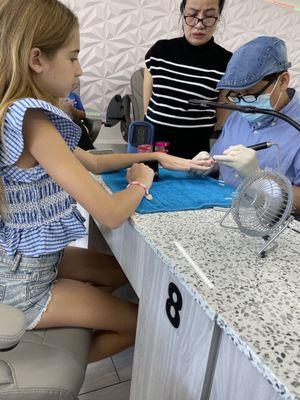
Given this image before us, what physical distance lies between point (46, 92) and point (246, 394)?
2.63 ft

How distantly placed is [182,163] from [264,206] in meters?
0.49

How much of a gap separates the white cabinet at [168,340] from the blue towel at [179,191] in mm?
207

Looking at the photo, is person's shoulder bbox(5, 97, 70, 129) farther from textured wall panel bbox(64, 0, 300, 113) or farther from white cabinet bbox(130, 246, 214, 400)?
textured wall panel bbox(64, 0, 300, 113)

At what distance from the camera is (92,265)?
1.23 m

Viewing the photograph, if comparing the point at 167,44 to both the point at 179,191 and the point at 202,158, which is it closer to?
the point at 202,158

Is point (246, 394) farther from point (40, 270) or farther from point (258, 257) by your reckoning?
point (40, 270)

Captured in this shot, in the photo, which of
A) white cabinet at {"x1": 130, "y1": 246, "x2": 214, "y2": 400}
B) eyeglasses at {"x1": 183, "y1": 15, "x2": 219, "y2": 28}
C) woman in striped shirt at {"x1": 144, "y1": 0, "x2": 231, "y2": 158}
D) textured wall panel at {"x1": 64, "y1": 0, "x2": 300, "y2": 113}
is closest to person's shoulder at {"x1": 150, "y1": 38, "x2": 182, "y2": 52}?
woman in striped shirt at {"x1": 144, "y1": 0, "x2": 231, "y2": 158}

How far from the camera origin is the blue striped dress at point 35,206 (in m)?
0.79

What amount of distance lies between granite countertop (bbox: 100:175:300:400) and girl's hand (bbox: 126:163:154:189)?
15 centimetres

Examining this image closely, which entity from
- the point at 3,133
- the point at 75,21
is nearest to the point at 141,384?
the point at 3,133

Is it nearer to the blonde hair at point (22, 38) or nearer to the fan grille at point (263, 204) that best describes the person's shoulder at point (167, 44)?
the blonde hair at point (22, 38)

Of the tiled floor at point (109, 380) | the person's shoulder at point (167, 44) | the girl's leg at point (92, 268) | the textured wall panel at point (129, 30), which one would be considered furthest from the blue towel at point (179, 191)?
the textured wall panel at point (129, 30)

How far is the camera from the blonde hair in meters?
0.74

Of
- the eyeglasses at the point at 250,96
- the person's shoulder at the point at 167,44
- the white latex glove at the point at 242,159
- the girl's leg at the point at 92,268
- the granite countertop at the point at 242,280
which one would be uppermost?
the person's shoulder at the point at 167,44
